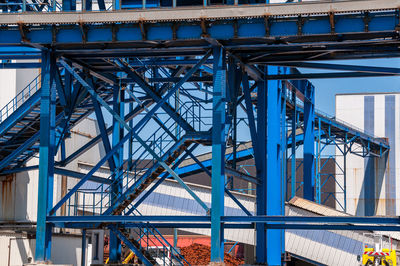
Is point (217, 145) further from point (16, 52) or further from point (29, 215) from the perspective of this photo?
point (29, 215)

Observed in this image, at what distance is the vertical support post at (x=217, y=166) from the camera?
2467cm

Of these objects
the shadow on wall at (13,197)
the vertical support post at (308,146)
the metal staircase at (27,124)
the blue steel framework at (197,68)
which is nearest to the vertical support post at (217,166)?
the blue steel framework at (197,68)

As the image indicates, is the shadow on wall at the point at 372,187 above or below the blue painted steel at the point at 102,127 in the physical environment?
below

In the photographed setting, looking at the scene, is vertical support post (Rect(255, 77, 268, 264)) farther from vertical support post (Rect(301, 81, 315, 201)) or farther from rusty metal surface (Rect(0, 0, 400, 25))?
vertical support post (Rect(301, 81, 315, 201))

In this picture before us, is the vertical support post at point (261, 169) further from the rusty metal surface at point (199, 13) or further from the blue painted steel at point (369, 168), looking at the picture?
the blue painted steel at point (369, 168)

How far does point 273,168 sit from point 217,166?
8902 millimetres

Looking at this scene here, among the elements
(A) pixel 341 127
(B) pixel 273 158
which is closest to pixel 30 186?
(B) pixel 273 158

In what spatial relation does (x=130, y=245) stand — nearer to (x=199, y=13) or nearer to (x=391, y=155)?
(x=199, y=13)

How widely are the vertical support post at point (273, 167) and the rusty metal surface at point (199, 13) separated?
910 centimetres

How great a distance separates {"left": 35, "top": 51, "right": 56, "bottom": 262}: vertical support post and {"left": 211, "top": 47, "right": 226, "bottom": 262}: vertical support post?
612cm

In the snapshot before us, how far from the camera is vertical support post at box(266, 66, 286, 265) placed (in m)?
32.7

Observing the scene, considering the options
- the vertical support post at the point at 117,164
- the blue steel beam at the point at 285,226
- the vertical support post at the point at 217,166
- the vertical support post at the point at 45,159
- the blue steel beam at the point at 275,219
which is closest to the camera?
the blue steel beam at the point at 275,219

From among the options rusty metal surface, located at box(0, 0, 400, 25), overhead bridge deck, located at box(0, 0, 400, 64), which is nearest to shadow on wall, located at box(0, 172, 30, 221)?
overhead bridge deck, located at box(0, 0, 400, 64)

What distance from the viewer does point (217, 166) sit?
2489 centimetres
